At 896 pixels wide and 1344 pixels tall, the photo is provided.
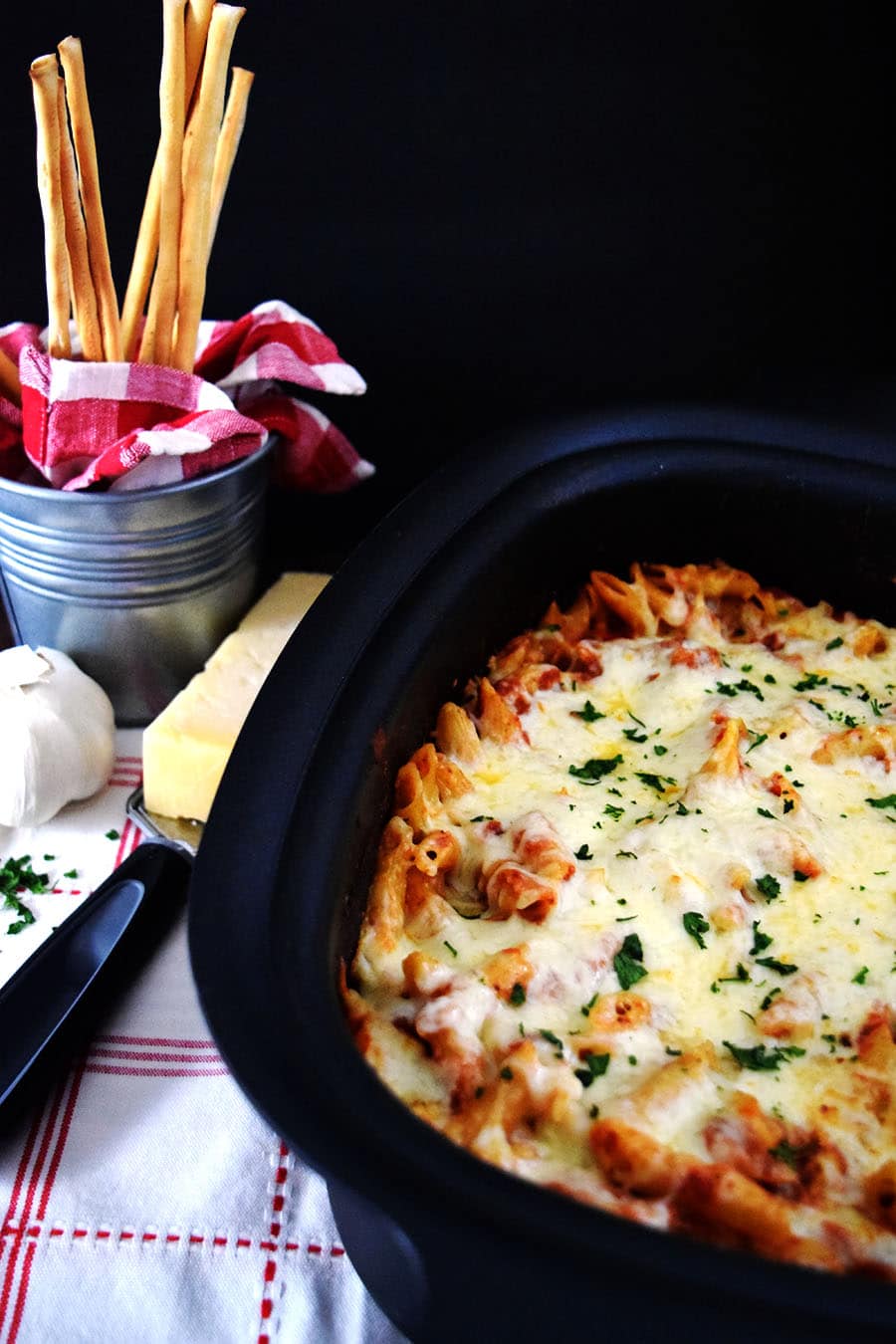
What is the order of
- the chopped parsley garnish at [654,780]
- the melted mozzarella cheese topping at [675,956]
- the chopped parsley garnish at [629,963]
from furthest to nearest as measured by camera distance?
the chopped parsley garnish at [654,780] → the chopped parsley garnish at [629,963] → the melted mozzarella cheese topping at [675,956]

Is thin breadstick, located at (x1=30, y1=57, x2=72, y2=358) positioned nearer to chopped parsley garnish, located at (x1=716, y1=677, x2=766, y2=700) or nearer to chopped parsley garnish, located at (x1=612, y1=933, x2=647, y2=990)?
chopped parsley garnish, located at (x1=716, y1=677, x2=766, y2=700)

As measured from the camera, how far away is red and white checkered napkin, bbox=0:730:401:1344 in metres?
1.03

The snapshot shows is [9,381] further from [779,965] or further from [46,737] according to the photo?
[779,965]

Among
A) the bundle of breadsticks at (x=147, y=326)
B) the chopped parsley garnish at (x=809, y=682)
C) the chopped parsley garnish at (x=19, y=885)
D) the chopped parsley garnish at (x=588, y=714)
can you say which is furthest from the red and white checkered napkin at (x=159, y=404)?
the chopped parsley garnish at (x=809, y=682)

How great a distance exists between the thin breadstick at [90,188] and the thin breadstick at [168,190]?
46 mm

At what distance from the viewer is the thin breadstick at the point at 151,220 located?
53.6 inches

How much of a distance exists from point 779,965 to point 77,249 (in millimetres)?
1041

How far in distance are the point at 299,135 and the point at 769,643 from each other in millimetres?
930

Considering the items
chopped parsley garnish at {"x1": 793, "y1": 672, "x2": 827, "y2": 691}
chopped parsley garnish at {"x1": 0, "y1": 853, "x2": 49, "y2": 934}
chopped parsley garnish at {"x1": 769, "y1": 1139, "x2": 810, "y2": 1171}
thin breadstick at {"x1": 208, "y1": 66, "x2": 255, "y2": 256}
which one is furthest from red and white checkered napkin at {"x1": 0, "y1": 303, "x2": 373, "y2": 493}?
chopped parsley garnish at {"x1": 769, "y1": 1139, "x2": 810, "y2": 1171}

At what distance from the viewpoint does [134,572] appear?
158 centimetres

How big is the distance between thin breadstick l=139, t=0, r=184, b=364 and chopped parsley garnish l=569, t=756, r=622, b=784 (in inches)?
28.3

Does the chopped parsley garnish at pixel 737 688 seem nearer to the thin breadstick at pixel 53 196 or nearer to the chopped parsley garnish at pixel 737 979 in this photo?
the chopped parsley garnish at pixel 737 979

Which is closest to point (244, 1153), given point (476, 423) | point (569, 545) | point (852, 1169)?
point (852, 1169)

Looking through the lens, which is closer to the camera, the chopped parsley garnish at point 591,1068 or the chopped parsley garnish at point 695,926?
the chopped parsley garnish at point 591,1068
